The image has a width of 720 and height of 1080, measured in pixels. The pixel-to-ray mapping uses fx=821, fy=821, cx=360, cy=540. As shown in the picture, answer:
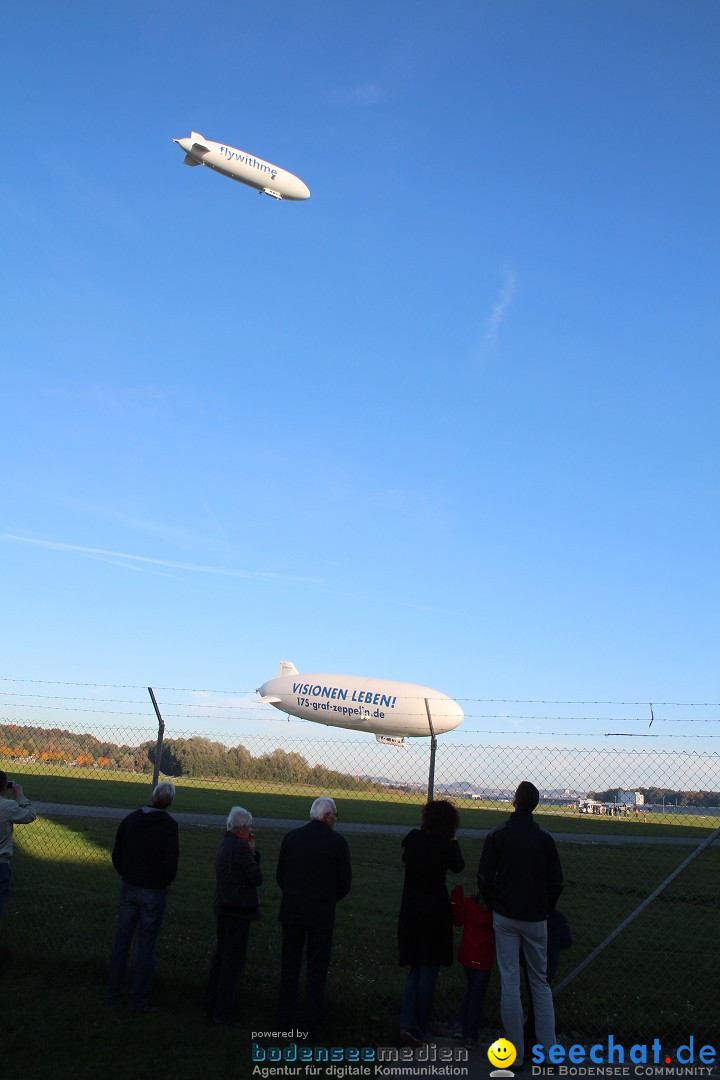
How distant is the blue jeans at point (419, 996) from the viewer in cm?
670

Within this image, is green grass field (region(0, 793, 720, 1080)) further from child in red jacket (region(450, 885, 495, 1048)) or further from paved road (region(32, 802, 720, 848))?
paved road (region(32, 802, 720, 848))

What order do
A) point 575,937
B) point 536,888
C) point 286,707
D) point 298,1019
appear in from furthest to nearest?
1. point 286,707
2. point 575,937
3. point 298,1019
4. point 536,888

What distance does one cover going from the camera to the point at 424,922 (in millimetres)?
6711

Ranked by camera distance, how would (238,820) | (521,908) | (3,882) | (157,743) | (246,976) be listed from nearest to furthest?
(521,908), (238,820), (246,976), (3,882), (157,743)

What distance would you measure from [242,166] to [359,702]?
38081 millimetres

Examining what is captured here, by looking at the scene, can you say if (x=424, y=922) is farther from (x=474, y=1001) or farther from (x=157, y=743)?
(x=157, y=743)

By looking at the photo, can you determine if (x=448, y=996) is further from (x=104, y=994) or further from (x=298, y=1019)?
(x=104, y=994)

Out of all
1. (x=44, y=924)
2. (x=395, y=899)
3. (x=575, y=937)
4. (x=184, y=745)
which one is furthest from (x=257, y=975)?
(x=395, y=899)

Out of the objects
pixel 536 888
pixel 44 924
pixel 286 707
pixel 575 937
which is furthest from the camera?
pixel 286 707

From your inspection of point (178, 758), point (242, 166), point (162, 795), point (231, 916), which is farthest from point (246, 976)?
point (242, 166)

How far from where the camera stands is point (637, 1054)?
6.61 m

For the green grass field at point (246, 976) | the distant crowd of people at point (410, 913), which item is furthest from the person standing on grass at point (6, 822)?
the distant crowd of people at point (410, 913)

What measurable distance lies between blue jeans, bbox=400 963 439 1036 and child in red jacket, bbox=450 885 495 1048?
1.00ft

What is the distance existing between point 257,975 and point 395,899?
6.30 meters
